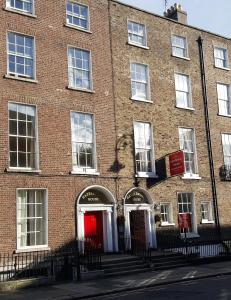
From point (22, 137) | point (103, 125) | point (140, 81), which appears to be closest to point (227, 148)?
point (140, 81)

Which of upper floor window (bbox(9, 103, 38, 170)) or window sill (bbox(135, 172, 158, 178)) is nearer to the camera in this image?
upper floor window (bbox(9, 103, 38, 170))

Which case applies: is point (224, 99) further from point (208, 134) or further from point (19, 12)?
point (19, 12)

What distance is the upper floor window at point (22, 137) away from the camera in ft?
62.9

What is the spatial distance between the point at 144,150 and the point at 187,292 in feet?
35.3

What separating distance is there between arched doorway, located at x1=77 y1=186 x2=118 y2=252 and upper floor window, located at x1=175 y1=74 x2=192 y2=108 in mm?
8058

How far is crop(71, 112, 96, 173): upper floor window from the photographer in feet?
68.8

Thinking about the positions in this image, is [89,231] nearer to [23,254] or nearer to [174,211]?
[23,254]

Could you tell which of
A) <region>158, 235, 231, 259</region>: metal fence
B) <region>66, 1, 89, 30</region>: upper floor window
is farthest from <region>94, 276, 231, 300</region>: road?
<region>66, 1, 89, 30</region>: upper floor window

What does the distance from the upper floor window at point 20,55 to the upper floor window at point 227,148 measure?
518 inches

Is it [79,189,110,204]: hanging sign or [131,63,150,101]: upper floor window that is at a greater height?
[131,63,150,101]: upper floor window

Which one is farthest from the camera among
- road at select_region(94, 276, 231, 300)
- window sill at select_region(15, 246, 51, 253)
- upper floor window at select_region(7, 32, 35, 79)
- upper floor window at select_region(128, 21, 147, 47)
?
upper floor window at select_region(128, 21, 147, 47)

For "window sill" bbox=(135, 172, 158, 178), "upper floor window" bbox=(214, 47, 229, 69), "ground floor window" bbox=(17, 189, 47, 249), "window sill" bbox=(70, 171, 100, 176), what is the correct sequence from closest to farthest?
"ground floor window" bbox=(17, 189, 47, 249), "window sill" bbox=(70, 171, 100, 176), "window sill" bbox=(135, 172, 158, 178), "upper floor window" bbox=(214, 47, 229, 69)

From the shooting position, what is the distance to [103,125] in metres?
22.2

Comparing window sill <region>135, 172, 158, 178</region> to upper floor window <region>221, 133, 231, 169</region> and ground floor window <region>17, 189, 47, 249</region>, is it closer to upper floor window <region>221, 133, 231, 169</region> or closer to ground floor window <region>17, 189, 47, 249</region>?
ground floor window <region>17, 189, 47, 249</region>
